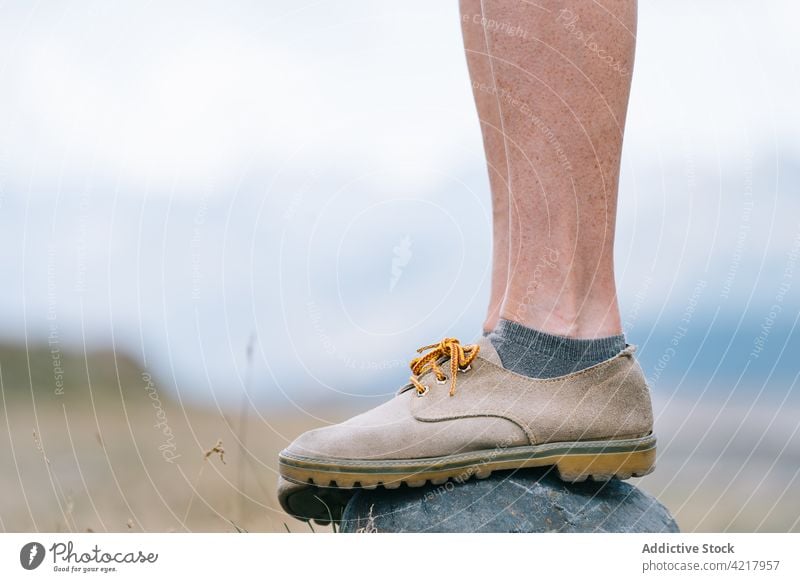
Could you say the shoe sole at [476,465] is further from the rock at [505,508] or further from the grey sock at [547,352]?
the grey sock at [547,352]

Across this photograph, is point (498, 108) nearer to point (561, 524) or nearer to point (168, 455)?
point (561, 524)

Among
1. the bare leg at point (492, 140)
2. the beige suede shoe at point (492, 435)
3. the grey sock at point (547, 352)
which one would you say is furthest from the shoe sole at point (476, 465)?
the bare leg at point (492, 140)

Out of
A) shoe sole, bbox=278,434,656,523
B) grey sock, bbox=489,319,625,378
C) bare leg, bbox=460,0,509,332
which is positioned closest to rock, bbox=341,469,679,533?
shoe sole, bbox=278,434,656,523

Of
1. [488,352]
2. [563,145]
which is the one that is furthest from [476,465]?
[563,145]

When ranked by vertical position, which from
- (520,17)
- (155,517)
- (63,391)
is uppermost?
(520,17)

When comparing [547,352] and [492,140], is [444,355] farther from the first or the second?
[492,140]
